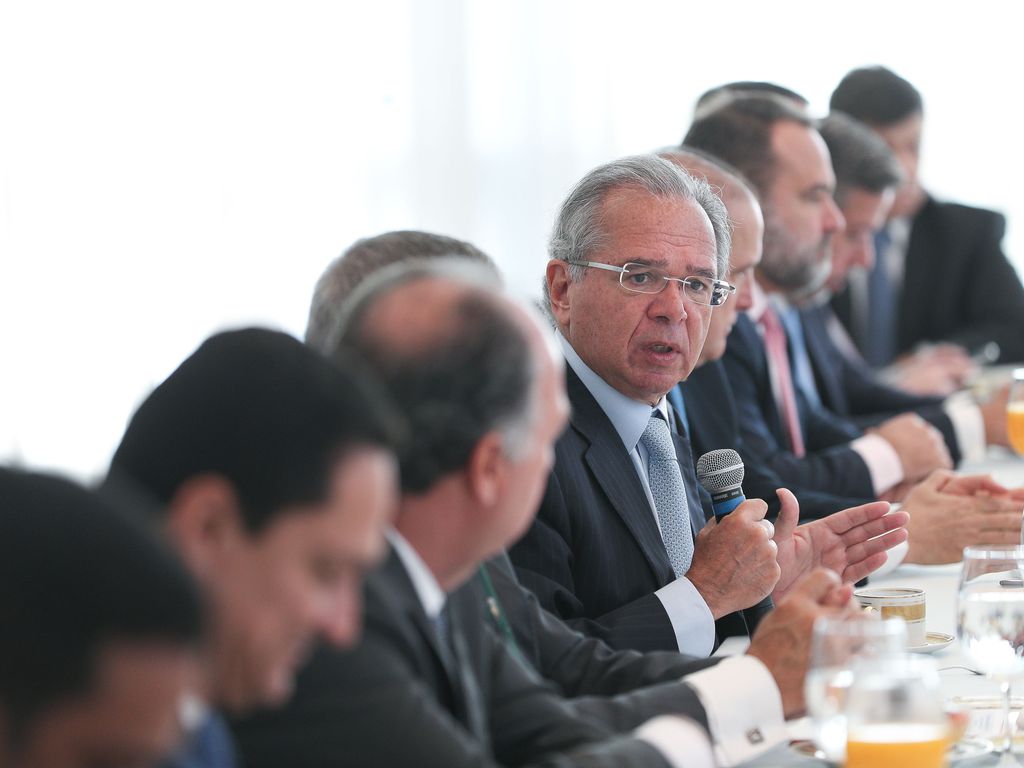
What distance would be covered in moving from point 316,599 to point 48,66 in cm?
339

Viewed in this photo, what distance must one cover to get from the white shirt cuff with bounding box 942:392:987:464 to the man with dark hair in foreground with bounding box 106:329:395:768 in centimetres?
357

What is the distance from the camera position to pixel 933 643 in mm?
2238

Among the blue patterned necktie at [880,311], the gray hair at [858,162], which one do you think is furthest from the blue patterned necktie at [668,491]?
the blue patterned necktie at [880,311]

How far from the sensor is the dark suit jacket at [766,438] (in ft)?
11.9

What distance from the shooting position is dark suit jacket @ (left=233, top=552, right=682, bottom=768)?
1.30 meters

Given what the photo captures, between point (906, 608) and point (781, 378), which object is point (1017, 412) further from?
point (906, 608)

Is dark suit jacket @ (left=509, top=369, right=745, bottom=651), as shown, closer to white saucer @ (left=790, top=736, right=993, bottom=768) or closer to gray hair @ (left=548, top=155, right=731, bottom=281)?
gray hair @ (left=548, top=155, right=731, bottom=281)

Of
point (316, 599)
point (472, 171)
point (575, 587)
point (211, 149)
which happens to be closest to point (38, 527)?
point (316, 599)

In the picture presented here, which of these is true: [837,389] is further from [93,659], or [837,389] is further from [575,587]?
[93,659]

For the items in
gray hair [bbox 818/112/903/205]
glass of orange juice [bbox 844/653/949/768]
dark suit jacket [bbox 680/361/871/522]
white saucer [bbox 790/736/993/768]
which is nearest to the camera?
glass of orange juice [bbox 844/653/949/768]

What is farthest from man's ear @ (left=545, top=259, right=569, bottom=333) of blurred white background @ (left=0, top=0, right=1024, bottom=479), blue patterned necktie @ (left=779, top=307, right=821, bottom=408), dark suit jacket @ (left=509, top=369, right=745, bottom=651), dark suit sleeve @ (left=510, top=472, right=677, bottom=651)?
blurred white background @ (left=0, top=0, right=1024, bottom=479)

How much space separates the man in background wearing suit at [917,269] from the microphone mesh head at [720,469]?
4.03 meters

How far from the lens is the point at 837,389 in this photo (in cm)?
491

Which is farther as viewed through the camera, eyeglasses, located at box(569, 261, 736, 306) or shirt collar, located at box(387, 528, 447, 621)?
eyeglasses, located at box(569, 261, 736, 306)
